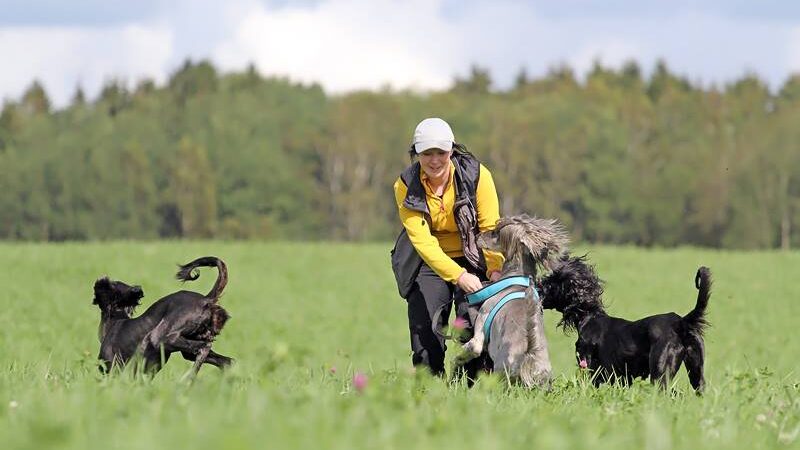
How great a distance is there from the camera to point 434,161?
28.1ft

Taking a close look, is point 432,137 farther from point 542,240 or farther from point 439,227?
point 542,240

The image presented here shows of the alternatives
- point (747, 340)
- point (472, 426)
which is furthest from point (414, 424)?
point (747, 340)

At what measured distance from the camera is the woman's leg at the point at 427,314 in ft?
30.1

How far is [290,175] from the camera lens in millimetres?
90812

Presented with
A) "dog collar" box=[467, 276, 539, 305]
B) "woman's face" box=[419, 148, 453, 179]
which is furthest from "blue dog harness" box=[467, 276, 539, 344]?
"woman's face" box=[419, 148, 453, 179]

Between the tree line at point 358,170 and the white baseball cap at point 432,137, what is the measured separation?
8007 cm

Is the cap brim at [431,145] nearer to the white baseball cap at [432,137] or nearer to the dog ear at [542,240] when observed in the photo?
the white baseball cap at [432,137]

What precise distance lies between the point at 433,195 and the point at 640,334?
1.89 metres

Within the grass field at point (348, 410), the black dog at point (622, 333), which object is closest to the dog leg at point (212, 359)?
the grass field at point (348, 410)

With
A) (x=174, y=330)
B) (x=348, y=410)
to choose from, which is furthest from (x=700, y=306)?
(x=348, y=410)

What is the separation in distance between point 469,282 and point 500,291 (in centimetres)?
40

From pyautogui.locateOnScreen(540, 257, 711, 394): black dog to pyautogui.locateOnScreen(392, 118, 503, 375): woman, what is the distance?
685 millimetres

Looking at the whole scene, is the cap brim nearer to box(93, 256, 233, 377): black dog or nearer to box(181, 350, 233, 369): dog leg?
box(93, 256, 233, 377): black dog

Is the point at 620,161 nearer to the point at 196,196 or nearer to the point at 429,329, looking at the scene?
the point at 196,196
